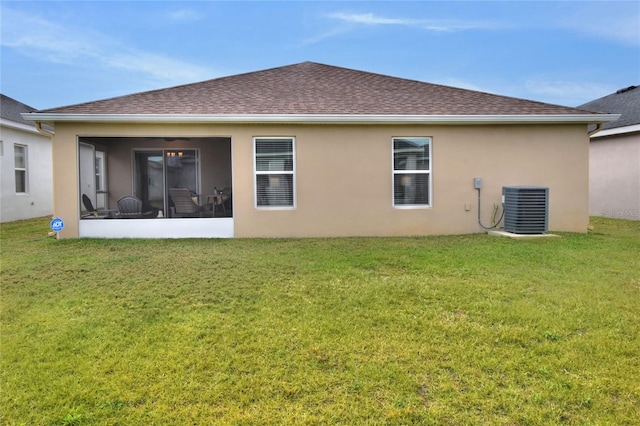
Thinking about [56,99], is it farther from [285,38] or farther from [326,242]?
[326,242]

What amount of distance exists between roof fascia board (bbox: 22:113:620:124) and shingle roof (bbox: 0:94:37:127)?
232 inches

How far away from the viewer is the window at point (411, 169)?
918 centimetres

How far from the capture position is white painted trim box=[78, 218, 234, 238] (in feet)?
28.7

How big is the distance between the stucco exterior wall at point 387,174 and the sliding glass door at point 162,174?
3793 millimetres

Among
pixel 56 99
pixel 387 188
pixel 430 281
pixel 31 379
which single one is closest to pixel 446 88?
pixel 387 188

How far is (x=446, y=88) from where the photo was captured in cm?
1080

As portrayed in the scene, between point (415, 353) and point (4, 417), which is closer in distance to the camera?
point (4, 417)

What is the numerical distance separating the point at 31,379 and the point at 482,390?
3.19 meters

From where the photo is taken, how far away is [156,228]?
29.0 feet

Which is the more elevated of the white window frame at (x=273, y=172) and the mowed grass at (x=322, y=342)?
the white window frame at (x=273, y=172)

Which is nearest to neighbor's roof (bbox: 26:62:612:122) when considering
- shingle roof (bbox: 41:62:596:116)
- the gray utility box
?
shingle roof (bbox: 41:62:596:116)

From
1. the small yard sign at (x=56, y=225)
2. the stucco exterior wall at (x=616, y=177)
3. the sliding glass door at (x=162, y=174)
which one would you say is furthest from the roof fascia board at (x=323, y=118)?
the stucco exterior wall at (x=616, y=177)

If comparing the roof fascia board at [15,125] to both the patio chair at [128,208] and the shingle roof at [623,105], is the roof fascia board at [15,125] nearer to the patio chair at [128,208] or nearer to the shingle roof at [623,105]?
the patio chair at [128,208]

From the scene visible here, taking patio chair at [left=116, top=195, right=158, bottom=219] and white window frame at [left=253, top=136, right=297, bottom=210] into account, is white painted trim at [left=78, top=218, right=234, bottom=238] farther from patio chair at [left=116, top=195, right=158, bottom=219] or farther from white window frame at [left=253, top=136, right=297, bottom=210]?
white window frame at [left=253, top=136, right=297, bottom=210]
